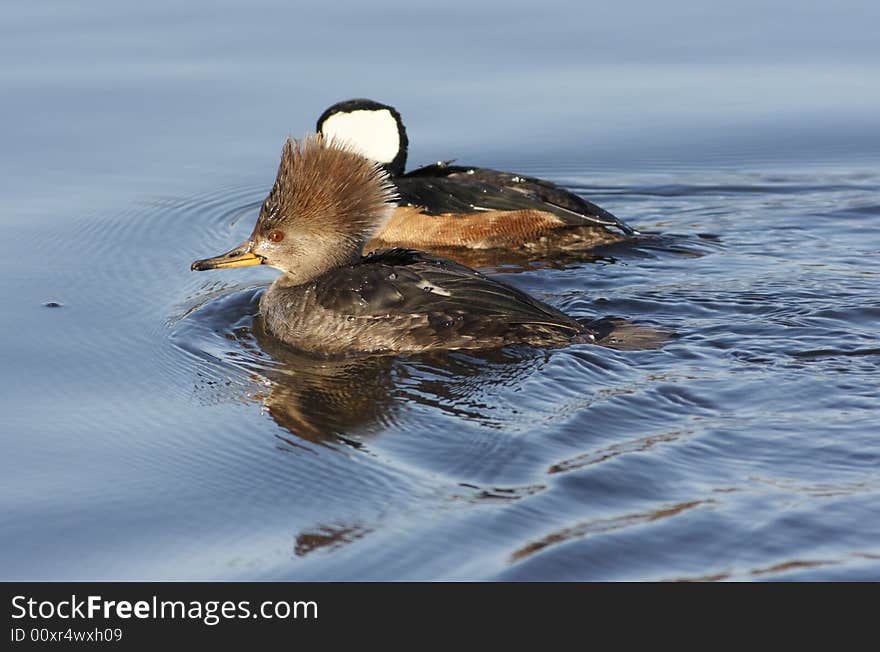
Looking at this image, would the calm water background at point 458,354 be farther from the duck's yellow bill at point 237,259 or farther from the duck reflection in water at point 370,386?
the duck's yellow bill at point 237,259

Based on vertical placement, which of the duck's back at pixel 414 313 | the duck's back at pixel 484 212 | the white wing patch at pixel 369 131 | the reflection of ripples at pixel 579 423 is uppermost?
the white wing patch at pixel 369 131

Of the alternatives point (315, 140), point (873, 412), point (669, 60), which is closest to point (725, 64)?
point (669, 60)

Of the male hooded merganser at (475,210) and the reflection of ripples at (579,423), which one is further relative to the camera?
the male hooded merganser at (475,210)

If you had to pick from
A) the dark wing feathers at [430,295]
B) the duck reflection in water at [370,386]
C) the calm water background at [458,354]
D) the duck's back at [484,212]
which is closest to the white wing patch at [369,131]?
the duck's back at [484,212]

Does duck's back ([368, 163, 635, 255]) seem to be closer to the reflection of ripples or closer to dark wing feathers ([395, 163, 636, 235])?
dark wing feathers ([395, 163, 636, 235])

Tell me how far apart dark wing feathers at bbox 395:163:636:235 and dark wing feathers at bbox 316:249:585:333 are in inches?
100

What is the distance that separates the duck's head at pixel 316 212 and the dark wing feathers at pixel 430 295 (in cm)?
31

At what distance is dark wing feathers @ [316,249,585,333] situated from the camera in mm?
8172

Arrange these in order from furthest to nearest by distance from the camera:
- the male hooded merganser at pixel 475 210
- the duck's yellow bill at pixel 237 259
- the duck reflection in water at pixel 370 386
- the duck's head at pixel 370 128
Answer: the duck's head at pixel 370 128 → the male hooded merganser at pixel 475 210 → the duck's yellow bill at pixel 237 259 → the duck reflection in water at pixel 370 386

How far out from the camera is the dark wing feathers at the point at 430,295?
8.17 metres

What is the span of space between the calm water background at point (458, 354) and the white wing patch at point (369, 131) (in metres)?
0.96

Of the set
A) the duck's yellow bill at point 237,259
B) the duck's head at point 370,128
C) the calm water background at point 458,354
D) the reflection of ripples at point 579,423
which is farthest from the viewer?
the duck's head at point 370,128

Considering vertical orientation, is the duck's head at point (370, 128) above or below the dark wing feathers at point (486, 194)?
above

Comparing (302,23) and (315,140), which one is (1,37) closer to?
(302,23)
